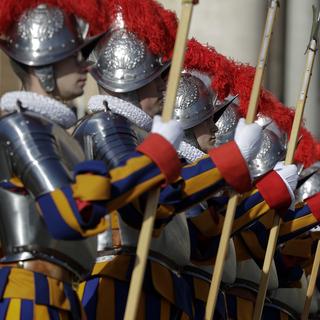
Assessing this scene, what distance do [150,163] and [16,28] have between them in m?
0.80

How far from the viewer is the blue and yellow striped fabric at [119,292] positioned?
687 cm

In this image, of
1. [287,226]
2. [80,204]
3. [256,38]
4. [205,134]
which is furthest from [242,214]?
[256,38]

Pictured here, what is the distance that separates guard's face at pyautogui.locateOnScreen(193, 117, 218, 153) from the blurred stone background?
17.1 ft

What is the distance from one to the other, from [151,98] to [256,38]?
749cm

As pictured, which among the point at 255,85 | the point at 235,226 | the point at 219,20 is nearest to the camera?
the point at 255,85

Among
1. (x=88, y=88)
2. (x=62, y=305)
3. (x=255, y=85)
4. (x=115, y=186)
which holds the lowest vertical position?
(x=62, y=305)

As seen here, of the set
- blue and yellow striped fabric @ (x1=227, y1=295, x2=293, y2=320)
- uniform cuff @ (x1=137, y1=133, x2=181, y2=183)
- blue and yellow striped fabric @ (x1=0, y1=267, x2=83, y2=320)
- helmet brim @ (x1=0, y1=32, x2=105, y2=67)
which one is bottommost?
blue and yellow striped fabric @ (x1=0, y1=267, x2=83, y2=320)

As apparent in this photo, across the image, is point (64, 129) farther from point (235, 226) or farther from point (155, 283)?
point (235, 226)

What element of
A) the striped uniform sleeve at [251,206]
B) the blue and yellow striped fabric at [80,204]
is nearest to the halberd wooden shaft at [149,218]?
the blue and yellow striped fabric at [80,204]

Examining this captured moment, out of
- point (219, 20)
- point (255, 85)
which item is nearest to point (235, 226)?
point (255, 85)

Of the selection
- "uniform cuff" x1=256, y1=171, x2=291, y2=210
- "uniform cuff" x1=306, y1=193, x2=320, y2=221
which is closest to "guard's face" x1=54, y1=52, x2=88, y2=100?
"uniform cuff" x1=256, y1=171, x2=291, y2=210

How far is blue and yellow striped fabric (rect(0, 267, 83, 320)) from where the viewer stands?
6.17 metres

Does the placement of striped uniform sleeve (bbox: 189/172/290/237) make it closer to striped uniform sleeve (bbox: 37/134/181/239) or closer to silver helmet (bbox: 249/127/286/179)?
silver helmet (bbox: 249/127/286/179)

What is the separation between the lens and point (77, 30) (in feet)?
21.3
